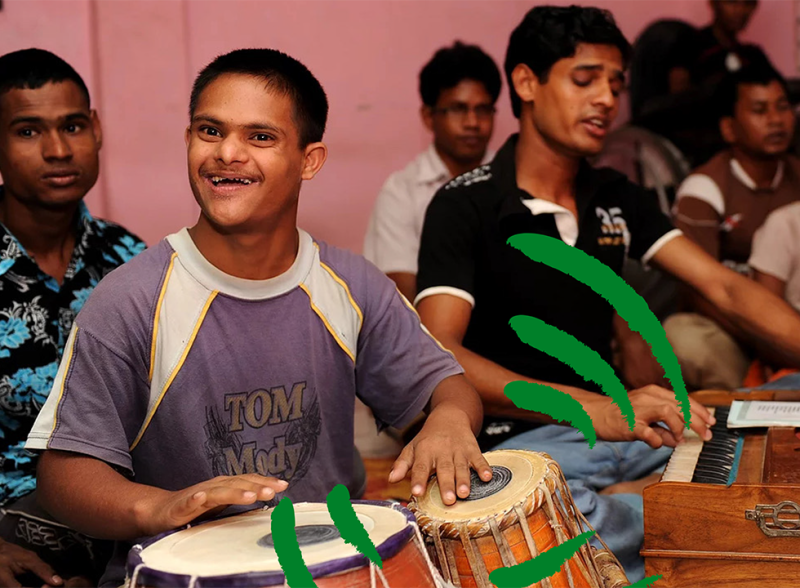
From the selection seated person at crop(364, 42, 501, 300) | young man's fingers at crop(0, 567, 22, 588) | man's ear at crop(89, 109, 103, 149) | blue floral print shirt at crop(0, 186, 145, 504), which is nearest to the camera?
young man's fingers at crop(0, 567, 22, 588)

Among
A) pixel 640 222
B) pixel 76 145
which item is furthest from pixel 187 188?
pixel 640 222

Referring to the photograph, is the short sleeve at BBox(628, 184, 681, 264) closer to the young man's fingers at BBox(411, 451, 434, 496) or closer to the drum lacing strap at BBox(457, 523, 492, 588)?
the young man's fingers at BBox(411, 451, 434, 496)

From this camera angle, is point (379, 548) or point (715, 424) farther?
point (715, 424)

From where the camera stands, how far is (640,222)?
303 centimetres

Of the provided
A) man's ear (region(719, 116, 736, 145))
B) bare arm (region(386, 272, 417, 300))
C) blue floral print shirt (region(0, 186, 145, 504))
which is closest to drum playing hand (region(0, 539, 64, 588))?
blue floral print shirt (region(0, 186, 145, 504))

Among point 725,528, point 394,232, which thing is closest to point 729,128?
point 394,232

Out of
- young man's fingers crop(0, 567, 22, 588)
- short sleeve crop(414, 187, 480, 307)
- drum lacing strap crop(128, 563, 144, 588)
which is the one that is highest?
short sleeve crop(414, 187, 480, 307)

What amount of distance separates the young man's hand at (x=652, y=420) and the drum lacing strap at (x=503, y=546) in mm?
624

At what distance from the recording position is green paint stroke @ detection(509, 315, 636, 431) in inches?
112

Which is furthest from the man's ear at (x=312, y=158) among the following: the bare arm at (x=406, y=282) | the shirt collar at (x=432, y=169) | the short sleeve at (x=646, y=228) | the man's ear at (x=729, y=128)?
A: the man's ear at (x=729, y=128)

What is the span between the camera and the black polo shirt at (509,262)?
9.28 ft

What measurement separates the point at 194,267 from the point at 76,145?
83 cm

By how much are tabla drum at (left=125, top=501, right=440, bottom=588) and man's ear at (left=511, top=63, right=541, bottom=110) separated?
5.24 ft

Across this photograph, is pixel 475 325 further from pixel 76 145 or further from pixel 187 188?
pixel 187 188
